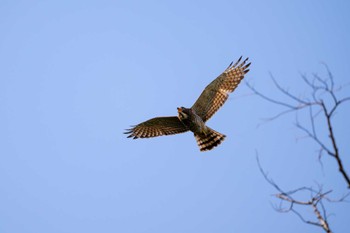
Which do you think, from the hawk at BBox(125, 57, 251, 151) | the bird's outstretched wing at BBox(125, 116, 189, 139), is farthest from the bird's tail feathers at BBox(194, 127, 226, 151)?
the bird's outstretched wing at BBox(125, 116, 189, 139)

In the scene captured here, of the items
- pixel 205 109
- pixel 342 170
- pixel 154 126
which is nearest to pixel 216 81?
pixel 205 109

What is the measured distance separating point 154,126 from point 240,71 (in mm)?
2827

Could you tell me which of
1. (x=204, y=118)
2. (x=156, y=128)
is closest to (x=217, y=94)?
(x=204, y=118)

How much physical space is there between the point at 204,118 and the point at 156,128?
4.51 feet

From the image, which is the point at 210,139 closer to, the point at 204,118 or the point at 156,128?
the point at 204,118

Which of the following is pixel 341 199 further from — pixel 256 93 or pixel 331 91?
pixel 256 93

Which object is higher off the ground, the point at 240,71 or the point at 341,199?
the point at 240,71

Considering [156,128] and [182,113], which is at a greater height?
[156,128]

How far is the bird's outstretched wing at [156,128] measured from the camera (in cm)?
1102

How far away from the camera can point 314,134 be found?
3277 millimetres

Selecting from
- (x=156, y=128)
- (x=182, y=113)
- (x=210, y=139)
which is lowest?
(x=210, y=139)

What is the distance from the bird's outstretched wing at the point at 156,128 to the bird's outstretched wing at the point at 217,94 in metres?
0.65

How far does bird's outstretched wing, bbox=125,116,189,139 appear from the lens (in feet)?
36.1

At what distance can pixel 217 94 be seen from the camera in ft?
35.9
